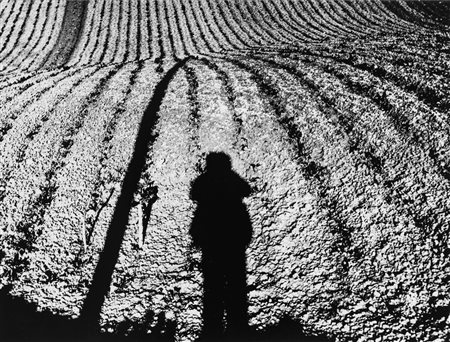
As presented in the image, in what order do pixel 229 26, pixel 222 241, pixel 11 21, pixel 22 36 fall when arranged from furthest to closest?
1. pixel 11 21
2. pixel 229 26
3. pixel 22 36
4. pixel 222 241

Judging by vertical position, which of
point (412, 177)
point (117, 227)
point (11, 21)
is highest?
point (11, 21)

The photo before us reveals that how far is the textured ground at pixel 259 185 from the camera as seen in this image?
3.53 metres

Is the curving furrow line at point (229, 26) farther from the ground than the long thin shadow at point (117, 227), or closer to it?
farther from the ground

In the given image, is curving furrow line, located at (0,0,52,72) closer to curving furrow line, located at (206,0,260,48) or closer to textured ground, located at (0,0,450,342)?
textured ground, located at (0,0,450,342)

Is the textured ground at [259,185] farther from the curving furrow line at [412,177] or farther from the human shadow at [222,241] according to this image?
the human shadow at [222,241]

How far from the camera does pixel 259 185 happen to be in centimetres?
493

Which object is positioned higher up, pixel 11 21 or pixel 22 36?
pixel 11 21

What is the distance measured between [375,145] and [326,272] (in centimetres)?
243

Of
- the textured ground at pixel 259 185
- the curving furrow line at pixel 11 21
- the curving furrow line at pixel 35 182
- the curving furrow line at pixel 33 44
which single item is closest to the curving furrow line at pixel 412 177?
the textured ground at pixel 259 185

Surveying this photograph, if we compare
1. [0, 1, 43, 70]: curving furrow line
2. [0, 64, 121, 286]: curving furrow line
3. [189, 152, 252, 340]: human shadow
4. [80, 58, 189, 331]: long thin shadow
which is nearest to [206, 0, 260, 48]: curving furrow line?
[0, 1, 43, 70]: curving furrow line

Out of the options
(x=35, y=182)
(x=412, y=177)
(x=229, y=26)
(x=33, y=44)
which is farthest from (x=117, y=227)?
(x=229, y=26)

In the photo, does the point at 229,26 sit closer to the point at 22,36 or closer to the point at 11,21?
the point at 22,36

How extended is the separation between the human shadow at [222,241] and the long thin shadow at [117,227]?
95 cm

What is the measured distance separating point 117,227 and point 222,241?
1.43m
